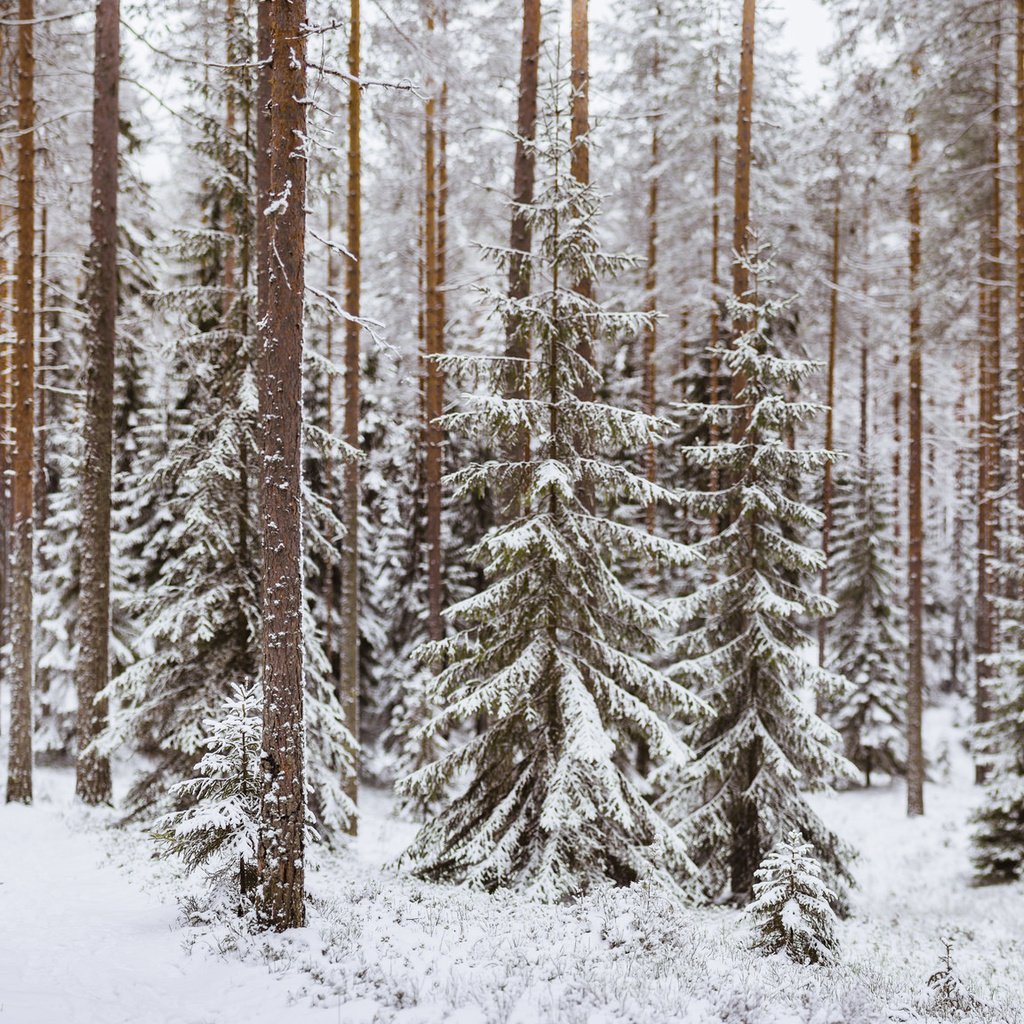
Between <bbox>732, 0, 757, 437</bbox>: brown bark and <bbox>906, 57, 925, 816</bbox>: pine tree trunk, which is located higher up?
<bbox>732, 0, 757, 437</bbox>: brown bark

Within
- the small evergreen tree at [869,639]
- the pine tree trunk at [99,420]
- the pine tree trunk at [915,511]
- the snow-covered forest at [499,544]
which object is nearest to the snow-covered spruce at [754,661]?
the snow-covered forest at [499,544]

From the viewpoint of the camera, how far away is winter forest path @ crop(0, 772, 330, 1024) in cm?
548

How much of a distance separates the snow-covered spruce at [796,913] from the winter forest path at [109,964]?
4.20 metres

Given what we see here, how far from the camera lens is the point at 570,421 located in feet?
33.0

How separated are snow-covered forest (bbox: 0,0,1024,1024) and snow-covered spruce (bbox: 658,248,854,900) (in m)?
0.08

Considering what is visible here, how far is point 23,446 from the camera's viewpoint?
12.6 meters

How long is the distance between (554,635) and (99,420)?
836 cm

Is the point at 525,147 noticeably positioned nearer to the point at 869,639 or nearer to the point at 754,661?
the point at 754,661

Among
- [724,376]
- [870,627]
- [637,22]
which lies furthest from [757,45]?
[870,627]

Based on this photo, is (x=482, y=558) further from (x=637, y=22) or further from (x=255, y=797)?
(x=637, y=22)

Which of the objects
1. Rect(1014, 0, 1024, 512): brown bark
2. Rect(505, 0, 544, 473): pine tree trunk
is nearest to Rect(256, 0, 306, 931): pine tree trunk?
Rect(505, 0, 544, 473): pine tree trunk

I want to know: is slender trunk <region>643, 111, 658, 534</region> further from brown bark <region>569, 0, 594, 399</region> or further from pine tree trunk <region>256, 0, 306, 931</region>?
pine tree trunk <region>256, 0, 306, 931</region>

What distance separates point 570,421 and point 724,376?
10.1 metres

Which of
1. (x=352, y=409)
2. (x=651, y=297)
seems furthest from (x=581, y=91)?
(x=651, y=297)
